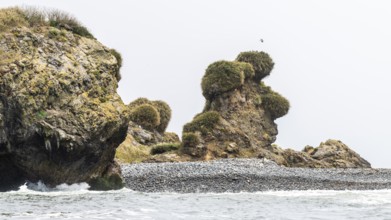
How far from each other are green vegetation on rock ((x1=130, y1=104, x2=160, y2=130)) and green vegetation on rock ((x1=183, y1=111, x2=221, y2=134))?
9.13 meters

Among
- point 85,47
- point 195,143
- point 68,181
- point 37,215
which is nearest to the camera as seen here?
point 37,215

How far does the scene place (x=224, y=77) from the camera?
51312 mm

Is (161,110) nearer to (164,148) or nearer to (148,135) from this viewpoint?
(148,135)

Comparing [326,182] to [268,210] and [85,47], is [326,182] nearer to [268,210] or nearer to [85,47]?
[268,210]

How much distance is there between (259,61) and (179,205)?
36027 millimetres

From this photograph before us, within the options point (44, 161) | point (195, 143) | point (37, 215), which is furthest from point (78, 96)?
point (195, 143)

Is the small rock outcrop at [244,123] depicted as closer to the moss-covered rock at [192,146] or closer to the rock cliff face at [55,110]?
the moss-covered rock at [192,146]

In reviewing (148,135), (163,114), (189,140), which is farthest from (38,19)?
(163,114)

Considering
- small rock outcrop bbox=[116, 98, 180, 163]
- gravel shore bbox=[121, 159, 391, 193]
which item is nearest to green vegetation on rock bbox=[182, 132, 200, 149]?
small rock outcrop bbox=[116, 98, 180, 163]

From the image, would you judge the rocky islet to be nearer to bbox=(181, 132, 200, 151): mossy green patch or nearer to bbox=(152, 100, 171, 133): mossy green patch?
bbox=(181, 132, 200, 151): mossy green patch

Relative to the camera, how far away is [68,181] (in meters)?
25.7

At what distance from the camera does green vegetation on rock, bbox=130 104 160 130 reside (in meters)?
57.4

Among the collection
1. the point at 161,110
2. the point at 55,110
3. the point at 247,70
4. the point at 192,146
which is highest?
the point at 247,70

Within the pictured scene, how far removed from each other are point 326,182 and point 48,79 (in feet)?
A: 58.3
